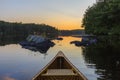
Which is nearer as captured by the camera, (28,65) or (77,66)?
(77,66)

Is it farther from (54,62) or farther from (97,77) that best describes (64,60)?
(97,77)

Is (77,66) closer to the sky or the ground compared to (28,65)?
closer to the sky

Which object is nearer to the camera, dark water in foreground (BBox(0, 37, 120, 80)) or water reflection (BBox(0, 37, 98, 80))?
dark water in foreground (BBox(0, 37, 120, 80))

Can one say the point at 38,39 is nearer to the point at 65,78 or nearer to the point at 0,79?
the point at 0,79

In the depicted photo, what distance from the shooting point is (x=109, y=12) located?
61.7 m

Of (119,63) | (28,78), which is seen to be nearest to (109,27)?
(119,63)

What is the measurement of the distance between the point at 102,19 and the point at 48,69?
43985 mm

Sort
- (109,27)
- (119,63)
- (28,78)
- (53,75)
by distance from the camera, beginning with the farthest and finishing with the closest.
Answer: (109,27) < (119,63) < (28,78) < (53,75)

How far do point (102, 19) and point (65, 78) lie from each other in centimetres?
4684

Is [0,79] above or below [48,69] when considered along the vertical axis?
below

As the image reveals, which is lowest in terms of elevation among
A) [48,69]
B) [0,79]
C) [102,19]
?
[0,79]

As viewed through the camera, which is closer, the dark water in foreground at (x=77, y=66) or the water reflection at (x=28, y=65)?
the dark water in foreground at (x=77, y=66)

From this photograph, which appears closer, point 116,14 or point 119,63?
point 119,63

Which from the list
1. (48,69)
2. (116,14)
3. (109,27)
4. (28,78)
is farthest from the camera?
(109,27)
